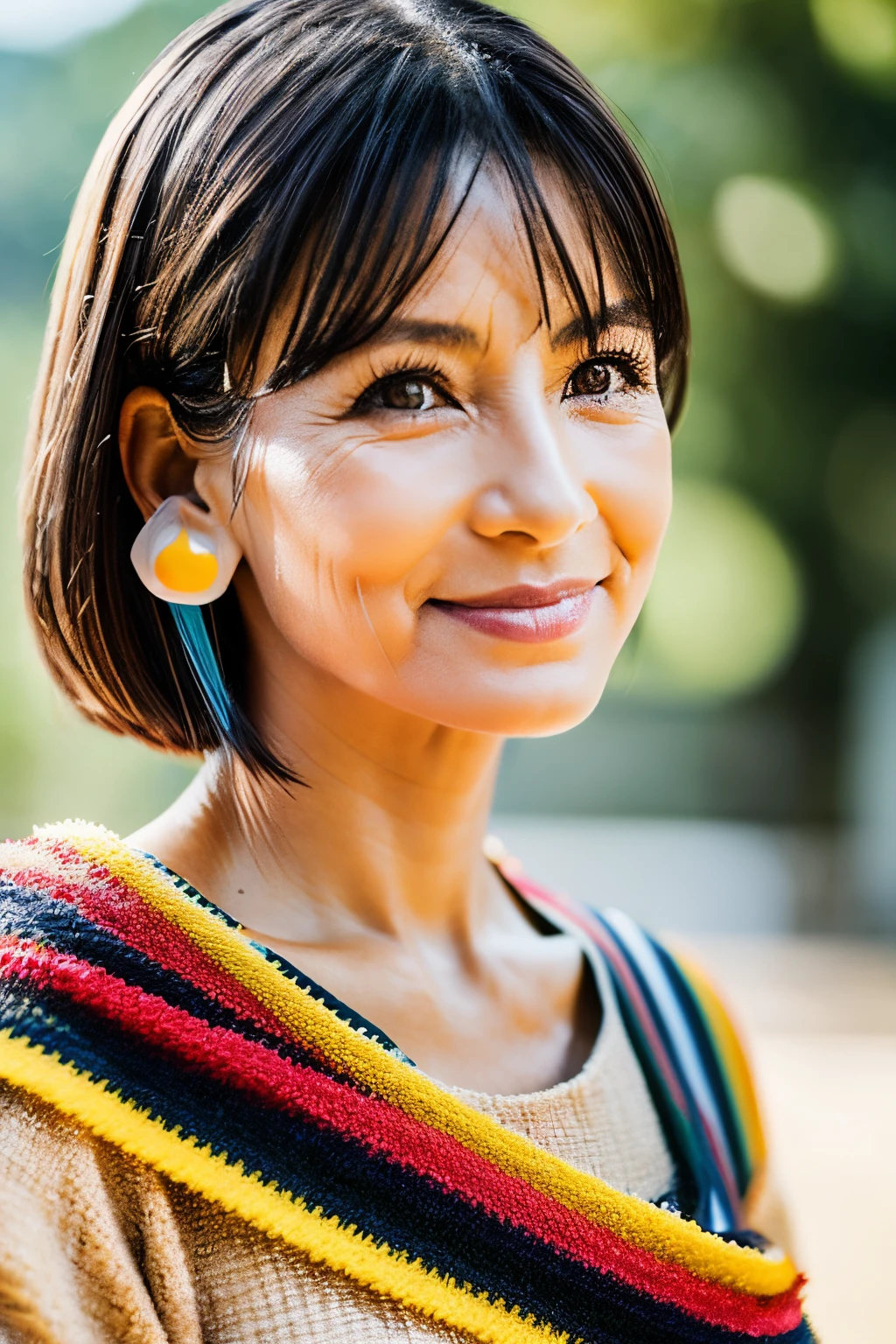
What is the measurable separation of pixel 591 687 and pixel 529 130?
398 millimetres

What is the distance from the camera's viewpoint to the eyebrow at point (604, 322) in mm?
966

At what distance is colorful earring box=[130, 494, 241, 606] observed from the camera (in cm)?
100

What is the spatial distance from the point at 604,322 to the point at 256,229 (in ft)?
0.84

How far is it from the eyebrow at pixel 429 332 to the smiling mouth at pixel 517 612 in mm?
171

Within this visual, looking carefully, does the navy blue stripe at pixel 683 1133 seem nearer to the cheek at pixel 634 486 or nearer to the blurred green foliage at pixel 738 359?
the cheek at pixel 634 486

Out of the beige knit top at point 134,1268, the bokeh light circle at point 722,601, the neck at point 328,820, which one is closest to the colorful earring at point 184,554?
the neck at point 328,820

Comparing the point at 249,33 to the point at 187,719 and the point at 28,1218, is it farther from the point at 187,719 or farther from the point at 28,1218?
the point at 28,1218

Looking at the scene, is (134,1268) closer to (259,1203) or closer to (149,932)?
(259,1203)

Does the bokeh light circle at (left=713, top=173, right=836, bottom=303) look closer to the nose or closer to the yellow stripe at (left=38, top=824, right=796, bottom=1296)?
the nose

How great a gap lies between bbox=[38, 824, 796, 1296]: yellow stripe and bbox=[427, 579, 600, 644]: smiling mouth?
10.9 inches

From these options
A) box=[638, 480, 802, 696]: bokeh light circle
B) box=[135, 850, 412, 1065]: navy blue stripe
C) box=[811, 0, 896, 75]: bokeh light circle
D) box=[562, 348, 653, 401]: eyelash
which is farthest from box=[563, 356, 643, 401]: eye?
box=[811, 0, 896, 75]: bokeh light circle

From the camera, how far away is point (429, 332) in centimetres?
92

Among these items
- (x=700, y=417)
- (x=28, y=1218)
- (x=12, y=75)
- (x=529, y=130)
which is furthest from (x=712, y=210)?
(x=28, y=1218)

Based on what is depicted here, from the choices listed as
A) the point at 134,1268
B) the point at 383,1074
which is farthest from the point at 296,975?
the point at 134,1268
